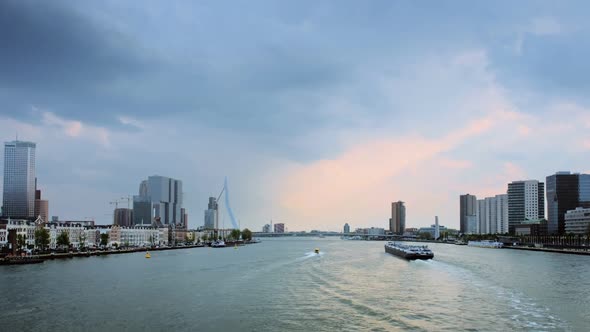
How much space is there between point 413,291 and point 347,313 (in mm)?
14244

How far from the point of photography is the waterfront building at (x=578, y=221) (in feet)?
591

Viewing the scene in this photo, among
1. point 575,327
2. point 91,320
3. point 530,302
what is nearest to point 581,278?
point 530,302

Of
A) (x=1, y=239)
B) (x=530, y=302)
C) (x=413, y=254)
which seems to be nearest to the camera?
(x=530, y=302)

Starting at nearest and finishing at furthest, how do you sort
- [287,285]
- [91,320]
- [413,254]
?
[91,320] → [287,285] → [413,254]

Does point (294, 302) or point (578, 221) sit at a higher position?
point (294, 302)

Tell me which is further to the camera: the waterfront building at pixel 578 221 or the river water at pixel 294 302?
the waterfront building at pixel 578 221

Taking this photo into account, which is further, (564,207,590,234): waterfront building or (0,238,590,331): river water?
(564,207,590,234): waterfront building

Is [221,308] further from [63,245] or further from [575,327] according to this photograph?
[63,245]

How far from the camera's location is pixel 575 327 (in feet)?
102

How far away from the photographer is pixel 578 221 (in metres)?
186

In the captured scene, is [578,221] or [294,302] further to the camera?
[578,221]

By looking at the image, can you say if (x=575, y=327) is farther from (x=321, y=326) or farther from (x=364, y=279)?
(x=364, y=279)

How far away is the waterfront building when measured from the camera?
180125 mm

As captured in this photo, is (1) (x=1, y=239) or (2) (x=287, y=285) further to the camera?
(1) (x=1, y=239)
